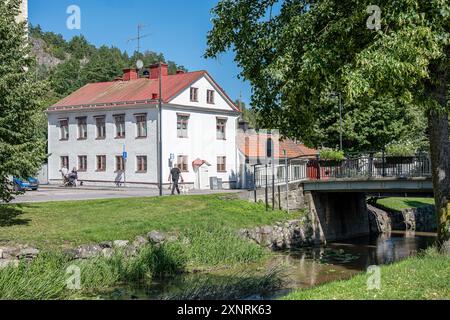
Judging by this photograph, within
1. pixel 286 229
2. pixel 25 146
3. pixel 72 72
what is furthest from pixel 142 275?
pixel 72 72

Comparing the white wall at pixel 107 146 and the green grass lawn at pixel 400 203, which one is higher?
the white wall at pixel 107 146

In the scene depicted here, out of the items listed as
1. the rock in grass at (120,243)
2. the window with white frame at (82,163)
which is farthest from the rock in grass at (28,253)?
the window with white frame at (82,163)

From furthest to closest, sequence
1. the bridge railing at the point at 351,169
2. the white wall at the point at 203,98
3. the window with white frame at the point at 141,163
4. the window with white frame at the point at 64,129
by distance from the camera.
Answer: the window with white frame at the point at 64,129 < the white wall at the point at 203,98 < the window with white frame at the point at 141,163 < the bridge railing at the point at 351,169

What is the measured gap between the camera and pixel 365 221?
3662cm

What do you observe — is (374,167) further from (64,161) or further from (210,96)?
(64,161)

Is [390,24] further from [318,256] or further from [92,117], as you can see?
[92,117]

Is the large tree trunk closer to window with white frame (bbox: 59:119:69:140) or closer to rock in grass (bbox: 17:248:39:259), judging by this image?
rock in grass (bbox: 17:248:39:259)

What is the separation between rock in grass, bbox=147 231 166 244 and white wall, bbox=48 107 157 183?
24664 mm

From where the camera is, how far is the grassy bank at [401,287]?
1042 cm

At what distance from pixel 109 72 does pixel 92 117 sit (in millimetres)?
48889

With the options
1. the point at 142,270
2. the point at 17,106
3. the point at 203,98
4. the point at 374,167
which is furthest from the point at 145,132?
the point at 142,270

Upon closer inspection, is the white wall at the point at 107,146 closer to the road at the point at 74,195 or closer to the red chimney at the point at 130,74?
the red chimney at the point at 130,74

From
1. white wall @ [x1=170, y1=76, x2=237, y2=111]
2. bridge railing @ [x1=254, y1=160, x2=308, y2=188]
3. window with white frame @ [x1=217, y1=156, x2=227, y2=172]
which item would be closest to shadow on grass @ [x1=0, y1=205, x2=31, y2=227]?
bridge railing @ [x1=254, y1=160, x2=308, y2=188]

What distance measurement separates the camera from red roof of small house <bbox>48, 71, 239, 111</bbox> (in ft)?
152
